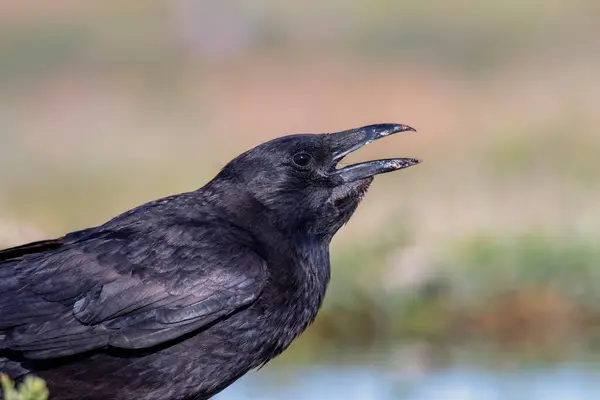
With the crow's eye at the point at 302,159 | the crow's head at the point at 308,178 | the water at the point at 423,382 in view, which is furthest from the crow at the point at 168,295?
the water at the point at 423,382

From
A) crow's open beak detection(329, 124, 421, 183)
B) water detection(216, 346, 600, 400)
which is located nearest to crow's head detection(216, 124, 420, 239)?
crow's open beak detection(329, 124, 421, 183)

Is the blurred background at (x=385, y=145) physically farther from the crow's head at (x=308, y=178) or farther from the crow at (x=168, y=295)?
the crow at (x=168, y=295)

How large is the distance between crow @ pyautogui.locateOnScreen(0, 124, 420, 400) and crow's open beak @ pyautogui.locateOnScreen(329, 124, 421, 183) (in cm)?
3

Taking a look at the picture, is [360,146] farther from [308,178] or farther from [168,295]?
[168,295]

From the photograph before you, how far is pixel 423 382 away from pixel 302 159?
2.71m

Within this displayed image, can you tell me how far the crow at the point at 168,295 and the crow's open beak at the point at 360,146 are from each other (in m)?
0.03

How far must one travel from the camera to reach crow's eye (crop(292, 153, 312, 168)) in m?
7.73

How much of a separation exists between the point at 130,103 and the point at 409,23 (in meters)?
5.92

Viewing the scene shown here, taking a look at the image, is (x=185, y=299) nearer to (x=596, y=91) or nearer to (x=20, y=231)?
(x=20, y=231)

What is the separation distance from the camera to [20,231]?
10.8 metres

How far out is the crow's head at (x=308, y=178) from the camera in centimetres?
764

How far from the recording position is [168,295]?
7137 mm

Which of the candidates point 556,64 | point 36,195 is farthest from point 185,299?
point 556,64

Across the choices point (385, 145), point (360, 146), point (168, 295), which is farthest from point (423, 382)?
point (385, 145)
